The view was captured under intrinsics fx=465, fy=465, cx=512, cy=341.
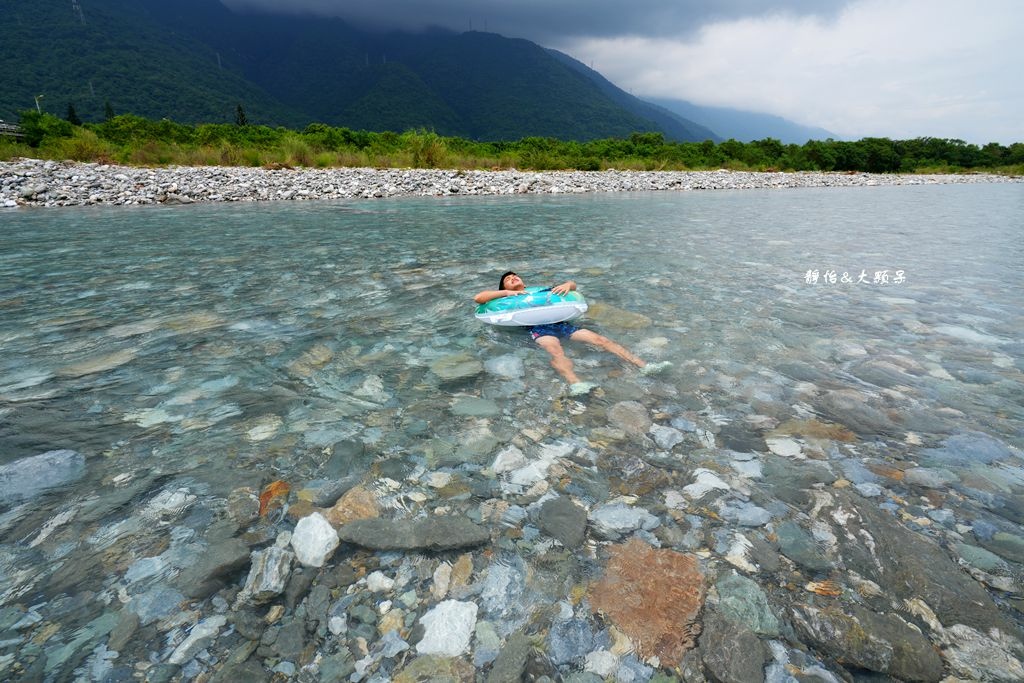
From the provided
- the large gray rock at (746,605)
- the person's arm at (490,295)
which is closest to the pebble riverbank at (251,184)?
the person's arm at (490,295)

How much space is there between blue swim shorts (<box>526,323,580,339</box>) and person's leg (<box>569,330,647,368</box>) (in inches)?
4.2

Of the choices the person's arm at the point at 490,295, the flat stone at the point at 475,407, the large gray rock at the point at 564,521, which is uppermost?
the person's arm at the point at 490,295

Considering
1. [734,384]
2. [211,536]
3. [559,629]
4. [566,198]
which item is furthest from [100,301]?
[566,198]

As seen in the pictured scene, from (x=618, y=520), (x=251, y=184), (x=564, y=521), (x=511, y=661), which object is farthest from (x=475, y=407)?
(x=251, y=184)

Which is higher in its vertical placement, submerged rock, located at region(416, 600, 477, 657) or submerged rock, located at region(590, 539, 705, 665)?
submerged rock, located at region(590, 539, 705, 665)

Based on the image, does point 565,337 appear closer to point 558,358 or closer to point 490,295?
point 558,358

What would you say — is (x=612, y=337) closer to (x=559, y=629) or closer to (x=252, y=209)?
(x=559, y=629)

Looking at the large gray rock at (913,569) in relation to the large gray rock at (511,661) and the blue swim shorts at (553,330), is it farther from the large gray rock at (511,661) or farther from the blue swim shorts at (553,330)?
the blue swim shorts at (553,330)

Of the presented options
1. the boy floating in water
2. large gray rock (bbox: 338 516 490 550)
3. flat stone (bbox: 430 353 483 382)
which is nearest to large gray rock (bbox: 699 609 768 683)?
large gray rock (bbox: 338 516 490 550)

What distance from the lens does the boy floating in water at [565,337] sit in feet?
16.1

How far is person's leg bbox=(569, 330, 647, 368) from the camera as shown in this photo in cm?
524

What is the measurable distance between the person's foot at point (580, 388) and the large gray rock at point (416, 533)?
6.58ft

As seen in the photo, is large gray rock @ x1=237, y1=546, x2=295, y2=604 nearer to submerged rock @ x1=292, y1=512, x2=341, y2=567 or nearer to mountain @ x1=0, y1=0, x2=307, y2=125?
submerged rock @ x1=292, y1=512, x2=341, y2=567

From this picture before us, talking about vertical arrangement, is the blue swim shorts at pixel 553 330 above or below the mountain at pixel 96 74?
below
